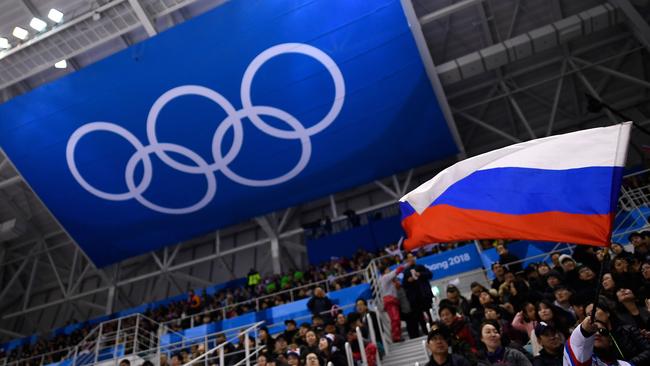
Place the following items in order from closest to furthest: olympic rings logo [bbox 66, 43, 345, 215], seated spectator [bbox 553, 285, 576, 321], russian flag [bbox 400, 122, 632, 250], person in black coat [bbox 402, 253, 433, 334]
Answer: russian flag [bbox 400, 122, 632, 250] → seated spectator [bbox 553, 285, 576, 321] → person in black coat [bbox 402, 253, 433, 334] → olympic rings logo [bbox 66, 43, 345, 215]

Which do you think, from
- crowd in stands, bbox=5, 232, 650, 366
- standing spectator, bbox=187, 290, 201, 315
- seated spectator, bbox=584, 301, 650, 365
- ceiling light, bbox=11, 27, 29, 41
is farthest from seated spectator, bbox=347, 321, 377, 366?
ceiling light, bbox=11, 27, 29, 41

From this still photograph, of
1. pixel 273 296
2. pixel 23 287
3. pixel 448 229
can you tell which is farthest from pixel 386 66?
pixel 23 287

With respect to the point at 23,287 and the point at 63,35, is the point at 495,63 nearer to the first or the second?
the point at 63,35

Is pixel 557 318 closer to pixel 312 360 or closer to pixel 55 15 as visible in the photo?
pixel 312 360

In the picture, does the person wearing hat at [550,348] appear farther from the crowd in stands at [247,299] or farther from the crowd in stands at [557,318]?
the crowd in stands at [247,299]

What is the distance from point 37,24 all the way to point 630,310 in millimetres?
16330

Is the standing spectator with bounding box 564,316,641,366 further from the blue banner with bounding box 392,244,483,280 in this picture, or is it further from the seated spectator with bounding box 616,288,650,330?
the blue banner with bounding box 392,244,483,280

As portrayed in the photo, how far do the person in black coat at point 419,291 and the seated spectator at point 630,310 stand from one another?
3.35 m

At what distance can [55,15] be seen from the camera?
1383cm

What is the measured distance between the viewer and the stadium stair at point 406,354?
22.3 feet

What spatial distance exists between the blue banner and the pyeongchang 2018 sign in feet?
16.4

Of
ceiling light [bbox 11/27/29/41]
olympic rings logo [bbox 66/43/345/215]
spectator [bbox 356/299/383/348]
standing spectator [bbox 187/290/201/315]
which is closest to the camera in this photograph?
spectator [bbox 356/299/383/348]

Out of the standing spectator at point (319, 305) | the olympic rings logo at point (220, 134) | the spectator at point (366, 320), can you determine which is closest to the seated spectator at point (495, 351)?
the spectator at point (366, 320)

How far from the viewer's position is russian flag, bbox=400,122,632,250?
3178 millimetres
